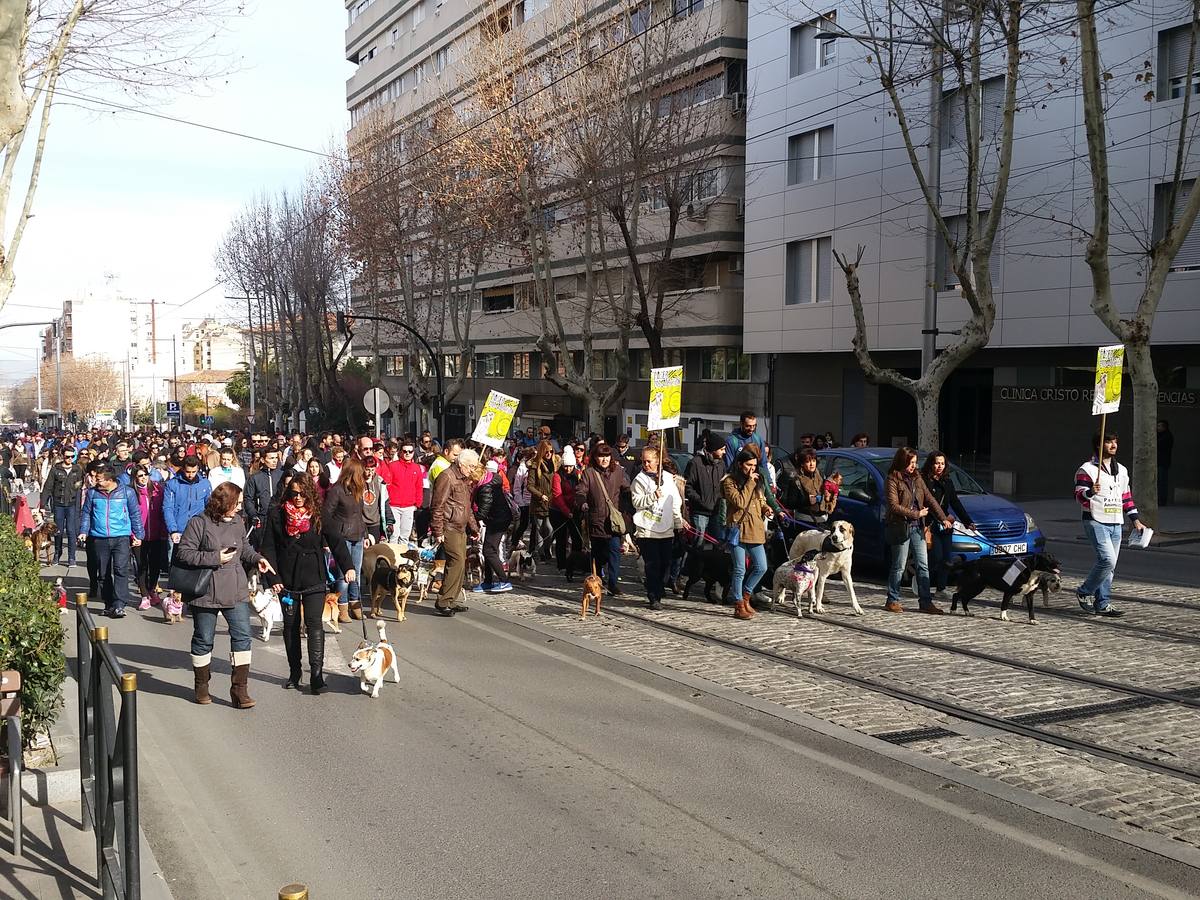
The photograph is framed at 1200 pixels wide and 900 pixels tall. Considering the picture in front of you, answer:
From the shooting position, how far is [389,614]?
39.7ft

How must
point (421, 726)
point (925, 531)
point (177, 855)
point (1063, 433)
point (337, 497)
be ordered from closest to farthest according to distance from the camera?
point (177, 855) < point (421, 726) < point (337, 497) < point (925, 531) < point (1063, 433)

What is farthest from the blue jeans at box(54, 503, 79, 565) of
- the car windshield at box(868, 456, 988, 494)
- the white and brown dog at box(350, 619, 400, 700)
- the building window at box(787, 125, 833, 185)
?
the building window at box(787, 125, 833, 185)

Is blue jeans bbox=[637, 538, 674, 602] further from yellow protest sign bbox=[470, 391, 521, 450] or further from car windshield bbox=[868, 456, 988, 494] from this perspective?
yellow protest sign bbox=[470, 391, 521, 450]

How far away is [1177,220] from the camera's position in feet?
70.9

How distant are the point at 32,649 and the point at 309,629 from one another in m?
2.76

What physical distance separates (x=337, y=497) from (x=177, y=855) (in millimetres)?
5090

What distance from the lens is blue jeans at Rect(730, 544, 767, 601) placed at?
→ 452 inches

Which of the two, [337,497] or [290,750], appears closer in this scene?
[290,750]

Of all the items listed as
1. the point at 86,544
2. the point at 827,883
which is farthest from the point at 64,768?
the point at 86,544

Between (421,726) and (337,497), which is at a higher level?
(337,497)

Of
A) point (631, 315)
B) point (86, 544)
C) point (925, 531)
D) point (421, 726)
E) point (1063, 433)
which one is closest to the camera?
point (421, 726)

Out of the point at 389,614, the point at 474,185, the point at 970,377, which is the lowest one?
the point at 389,614

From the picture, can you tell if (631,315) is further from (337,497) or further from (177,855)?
(177,855)

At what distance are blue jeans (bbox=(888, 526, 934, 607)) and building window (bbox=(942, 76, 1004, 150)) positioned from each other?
635 inches
